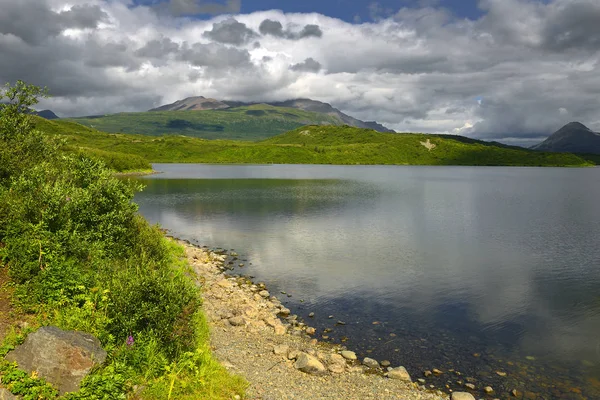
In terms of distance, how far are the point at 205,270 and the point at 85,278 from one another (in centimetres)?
2063

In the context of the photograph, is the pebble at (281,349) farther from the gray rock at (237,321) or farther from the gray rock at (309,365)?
the gray rock at (237,321)

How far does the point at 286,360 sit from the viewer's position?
22781 millimetres

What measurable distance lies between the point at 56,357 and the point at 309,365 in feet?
41.2

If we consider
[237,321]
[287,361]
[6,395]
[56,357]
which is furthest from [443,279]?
[6,395]

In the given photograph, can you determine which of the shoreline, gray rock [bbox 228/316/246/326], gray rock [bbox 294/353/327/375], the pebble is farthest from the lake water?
gray rock [bbox 228/316/246/326]

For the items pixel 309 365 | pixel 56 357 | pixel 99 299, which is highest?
pixel 99 299

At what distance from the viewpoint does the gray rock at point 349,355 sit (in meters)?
24.5

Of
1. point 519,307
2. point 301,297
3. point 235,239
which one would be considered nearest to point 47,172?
point 301,297

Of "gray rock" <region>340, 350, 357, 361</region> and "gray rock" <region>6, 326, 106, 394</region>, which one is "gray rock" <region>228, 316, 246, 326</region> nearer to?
"gray rock" <region>340, 350, 357, 361</region>

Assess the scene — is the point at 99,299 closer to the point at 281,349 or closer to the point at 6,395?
the point at 6,395

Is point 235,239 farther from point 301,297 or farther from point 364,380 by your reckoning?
point 364,380

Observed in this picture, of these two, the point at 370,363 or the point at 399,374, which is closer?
the point at 399,374

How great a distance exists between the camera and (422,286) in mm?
39750

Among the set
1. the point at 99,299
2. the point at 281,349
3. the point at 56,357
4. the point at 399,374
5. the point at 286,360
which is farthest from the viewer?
the point at 281,349
